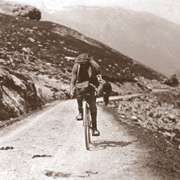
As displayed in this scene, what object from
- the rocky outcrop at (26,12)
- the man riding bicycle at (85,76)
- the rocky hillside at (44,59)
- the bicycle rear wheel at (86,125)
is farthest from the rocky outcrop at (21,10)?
the bicycle rear wheel at (86,125)

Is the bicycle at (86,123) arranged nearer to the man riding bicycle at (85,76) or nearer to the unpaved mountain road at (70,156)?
the man riding bicycle at (85,76)

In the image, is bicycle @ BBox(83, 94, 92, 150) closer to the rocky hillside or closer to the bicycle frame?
the bicycle frame

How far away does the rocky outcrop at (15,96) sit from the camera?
21.0 meters

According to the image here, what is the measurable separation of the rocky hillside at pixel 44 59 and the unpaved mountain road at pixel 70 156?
6628mm

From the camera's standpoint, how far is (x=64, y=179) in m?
9.58

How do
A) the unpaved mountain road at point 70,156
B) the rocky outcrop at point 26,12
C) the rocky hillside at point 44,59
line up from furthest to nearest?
the rocky outcrop at point 26,12, the rocky hillside at point 44,59, the unpaved mountain road at point 70,156

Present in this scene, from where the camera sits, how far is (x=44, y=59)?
46.7 meters

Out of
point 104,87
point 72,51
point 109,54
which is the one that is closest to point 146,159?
point 104,87

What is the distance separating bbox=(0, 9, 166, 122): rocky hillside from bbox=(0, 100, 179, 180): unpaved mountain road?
663cm

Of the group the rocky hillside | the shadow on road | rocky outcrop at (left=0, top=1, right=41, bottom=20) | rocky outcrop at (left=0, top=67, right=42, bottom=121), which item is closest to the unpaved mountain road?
the shadow on road

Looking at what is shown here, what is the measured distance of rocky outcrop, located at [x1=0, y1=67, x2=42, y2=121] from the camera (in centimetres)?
2100

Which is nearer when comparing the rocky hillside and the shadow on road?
the shadow on road

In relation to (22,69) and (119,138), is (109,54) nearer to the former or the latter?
(22,69)

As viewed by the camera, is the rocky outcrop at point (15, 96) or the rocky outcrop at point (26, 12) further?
the rocky outcrop at point (26, 12)
